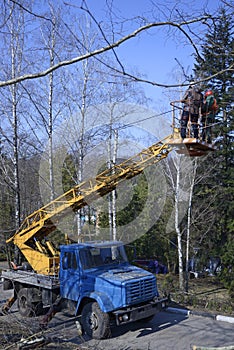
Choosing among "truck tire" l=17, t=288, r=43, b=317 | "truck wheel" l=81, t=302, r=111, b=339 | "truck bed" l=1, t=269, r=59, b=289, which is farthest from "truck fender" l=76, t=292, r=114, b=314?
"truck tire" l=17, t=288, r=43, b=317

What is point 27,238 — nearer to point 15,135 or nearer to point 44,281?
point 44,281

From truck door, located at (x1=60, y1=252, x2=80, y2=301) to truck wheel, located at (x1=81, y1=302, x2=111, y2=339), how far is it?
1.74 ft

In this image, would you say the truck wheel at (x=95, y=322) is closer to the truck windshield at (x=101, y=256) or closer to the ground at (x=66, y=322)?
the ground at (x=66, y=322)

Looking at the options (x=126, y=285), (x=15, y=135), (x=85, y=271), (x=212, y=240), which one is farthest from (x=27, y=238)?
(x=212, y=240)

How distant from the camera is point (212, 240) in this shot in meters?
19.9

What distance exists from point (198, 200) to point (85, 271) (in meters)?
11.2

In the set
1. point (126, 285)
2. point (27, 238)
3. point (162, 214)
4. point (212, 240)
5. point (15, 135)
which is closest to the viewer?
point (126, 285)

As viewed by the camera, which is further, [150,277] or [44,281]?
[44,281]

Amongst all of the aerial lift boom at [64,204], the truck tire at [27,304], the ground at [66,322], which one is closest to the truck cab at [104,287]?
the ground at [66,322]

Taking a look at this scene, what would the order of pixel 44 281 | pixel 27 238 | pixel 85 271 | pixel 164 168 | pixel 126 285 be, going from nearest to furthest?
pixel 126 285 < pixel 85 271 < pixel 44 281 < pixel 27 238 < pixel 164 168

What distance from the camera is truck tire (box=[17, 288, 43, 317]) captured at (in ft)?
32.5

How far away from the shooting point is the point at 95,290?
8375 mm

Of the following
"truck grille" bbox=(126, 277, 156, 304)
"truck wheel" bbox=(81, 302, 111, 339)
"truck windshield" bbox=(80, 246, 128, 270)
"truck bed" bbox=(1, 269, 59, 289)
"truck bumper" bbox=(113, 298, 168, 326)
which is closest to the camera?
"truck bumper" bbox=(113, 298, 168, 326)

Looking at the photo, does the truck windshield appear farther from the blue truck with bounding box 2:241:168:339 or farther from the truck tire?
Answer: the truck tire
